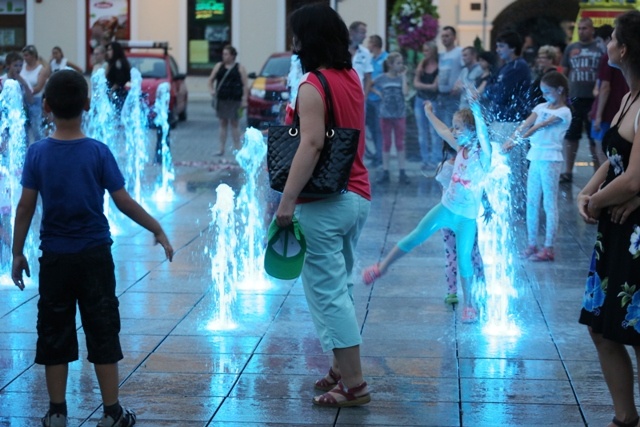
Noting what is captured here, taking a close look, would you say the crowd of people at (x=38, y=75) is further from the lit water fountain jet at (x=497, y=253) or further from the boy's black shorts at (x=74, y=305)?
the boy's black shorts at (x=74, y=305)

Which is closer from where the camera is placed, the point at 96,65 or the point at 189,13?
the point at 96,65

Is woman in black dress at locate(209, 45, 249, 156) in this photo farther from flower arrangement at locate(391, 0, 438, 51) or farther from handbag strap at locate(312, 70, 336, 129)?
handbag strap at locate(312, 70, 336, 129)

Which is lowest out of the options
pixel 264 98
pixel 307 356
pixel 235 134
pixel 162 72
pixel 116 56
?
pixel 307 356

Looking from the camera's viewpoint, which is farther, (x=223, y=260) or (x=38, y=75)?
(x=38, y=75)

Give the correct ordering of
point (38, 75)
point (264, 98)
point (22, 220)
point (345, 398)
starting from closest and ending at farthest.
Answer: point (22, 220)
point (345, 398)
point (38, 75)
point (264, 98)

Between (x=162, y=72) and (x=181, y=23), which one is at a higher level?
(x=181, y=23)

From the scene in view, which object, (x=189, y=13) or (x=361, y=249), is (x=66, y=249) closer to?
(x=361, y=249)

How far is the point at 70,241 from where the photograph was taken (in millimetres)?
4742

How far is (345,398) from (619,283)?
4.73 feet

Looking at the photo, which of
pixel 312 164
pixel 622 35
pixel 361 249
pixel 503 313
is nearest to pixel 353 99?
pixel 312 164

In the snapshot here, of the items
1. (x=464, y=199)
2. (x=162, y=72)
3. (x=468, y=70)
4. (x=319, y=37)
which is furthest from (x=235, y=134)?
(x=319, y=37)

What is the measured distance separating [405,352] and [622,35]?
235 centimetres

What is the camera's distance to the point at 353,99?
16.8ft

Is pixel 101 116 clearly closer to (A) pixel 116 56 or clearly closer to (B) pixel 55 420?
(A) pixel 116 56
